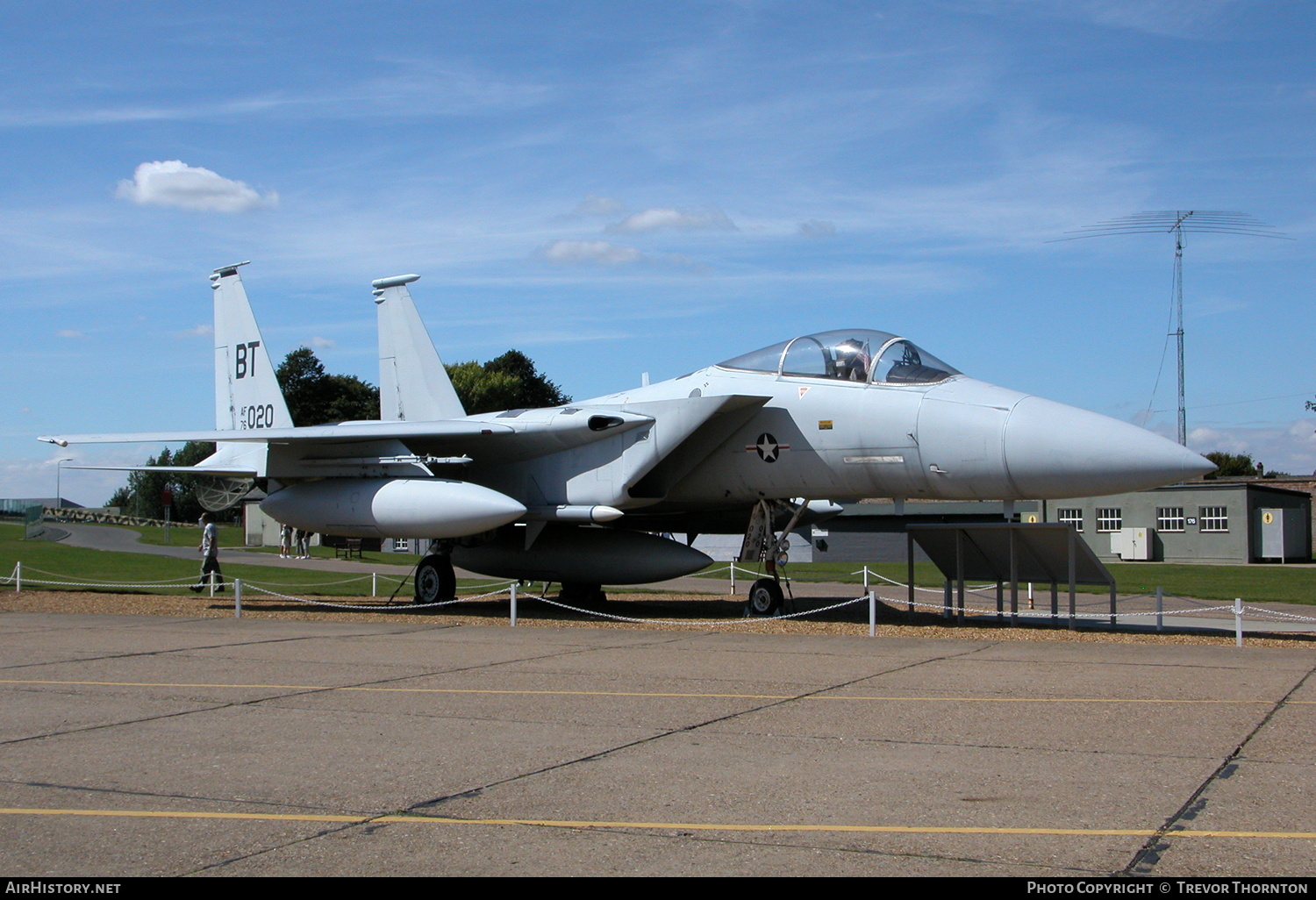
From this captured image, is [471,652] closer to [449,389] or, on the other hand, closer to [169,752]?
[169,752]

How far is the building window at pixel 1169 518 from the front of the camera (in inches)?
1646

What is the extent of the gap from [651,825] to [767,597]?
9.39 metres

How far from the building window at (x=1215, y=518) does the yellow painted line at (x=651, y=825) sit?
132ft

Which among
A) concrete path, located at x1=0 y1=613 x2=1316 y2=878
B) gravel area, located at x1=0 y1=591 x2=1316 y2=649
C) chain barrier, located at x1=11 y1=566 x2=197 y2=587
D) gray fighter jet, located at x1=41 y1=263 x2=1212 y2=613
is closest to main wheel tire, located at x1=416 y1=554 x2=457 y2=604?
gray fighter jet, located at x1=41 y1=263 x2=1212 y2=613

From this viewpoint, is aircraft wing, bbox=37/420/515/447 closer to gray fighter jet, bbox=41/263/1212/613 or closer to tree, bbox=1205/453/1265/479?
gray fighter jet, bbox=41/263/1212/613

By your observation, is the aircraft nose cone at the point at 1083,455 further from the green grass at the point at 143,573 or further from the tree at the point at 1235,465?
the tree at the point at 1235,465

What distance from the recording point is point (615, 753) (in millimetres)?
6023

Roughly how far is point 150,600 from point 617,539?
7.55m

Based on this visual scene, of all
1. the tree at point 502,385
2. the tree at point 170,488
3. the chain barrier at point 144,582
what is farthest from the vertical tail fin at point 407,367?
the tree at point 170,488

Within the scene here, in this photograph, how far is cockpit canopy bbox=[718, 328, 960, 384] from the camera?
12.6 metres

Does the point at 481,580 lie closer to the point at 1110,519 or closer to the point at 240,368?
the point at 240,368

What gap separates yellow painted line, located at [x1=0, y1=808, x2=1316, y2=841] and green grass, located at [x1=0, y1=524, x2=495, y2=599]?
46.7ft

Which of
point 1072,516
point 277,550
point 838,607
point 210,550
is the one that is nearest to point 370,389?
point 277,550
